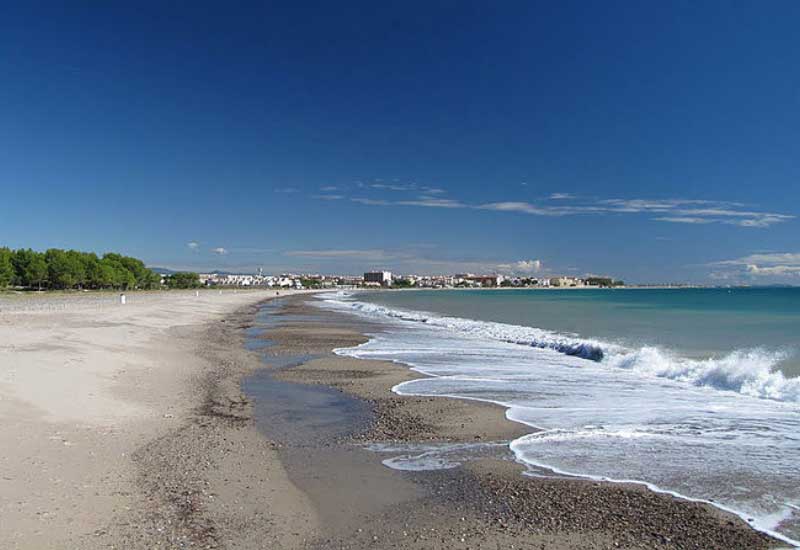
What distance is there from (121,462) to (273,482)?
6.45 feet

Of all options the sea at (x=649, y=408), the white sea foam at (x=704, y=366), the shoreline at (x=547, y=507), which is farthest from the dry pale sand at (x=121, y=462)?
the white sea foam at (x=704, y=366)

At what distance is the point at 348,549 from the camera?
211 inches

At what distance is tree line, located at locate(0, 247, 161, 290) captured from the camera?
300 feet

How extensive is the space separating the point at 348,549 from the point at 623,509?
121 inches

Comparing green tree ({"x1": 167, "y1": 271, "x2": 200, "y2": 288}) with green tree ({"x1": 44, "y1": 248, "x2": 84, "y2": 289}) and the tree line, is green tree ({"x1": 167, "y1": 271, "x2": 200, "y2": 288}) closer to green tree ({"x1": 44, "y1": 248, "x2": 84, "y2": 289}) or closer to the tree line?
the tree line

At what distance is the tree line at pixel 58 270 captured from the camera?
91.6 metres

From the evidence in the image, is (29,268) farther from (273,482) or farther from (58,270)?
(273,482)

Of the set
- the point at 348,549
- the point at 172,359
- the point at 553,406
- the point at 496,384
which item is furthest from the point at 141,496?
the point at 172,359

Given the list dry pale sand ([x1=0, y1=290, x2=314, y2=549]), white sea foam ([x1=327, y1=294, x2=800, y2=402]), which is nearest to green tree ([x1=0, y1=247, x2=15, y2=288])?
white sea foam ([x1=327, y1=294, x2=800, y2=402])

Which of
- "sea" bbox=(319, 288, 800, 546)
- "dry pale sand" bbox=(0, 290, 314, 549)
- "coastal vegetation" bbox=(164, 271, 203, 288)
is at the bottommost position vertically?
"sea" bbox=(319, 288, 800, 546)

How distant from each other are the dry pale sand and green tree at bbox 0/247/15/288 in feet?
277

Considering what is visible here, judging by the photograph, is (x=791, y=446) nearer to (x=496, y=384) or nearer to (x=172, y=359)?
(x=496, y=384)

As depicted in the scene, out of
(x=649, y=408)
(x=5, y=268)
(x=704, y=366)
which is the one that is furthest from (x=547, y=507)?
(x=5, y=268)

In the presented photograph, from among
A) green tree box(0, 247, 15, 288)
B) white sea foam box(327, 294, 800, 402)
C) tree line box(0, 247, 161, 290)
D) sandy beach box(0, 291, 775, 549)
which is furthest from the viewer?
tree line box(0, 247, 161, 290)
